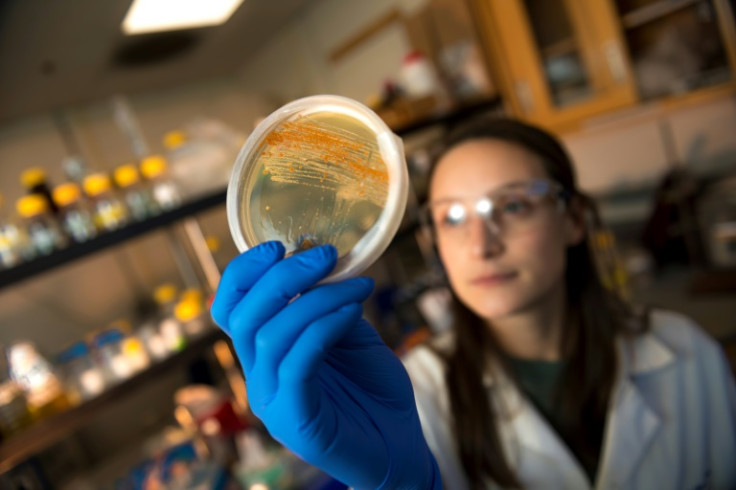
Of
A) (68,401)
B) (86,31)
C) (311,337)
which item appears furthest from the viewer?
(86,31)

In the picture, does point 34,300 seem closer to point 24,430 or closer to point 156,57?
point 24,430

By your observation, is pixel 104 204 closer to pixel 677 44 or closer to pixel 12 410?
pixel 12 410

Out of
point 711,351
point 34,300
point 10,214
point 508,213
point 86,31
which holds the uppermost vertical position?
point 86,31

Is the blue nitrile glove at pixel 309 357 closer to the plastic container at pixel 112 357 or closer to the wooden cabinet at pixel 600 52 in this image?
the plastic container at pixel 112 357

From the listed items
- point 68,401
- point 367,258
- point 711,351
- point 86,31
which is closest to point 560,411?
point 711,351

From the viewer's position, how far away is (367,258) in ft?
1.96

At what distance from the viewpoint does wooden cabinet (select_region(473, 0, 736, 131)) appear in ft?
7.00

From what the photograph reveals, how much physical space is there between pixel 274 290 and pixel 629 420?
0.99 meters

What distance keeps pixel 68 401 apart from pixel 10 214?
4.64ft

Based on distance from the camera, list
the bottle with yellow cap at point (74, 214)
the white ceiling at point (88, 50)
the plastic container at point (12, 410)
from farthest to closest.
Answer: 1. the white ceiling at point (88, 50)
2. the bottle with yellow cap at point (74, 214)
3. the plastic container at point (12, 410)

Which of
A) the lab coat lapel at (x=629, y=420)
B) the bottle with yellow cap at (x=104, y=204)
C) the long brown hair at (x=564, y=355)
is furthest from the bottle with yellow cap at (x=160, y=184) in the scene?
the lab coat lapel at (x=629, y=420)

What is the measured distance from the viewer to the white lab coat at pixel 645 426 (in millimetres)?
1095

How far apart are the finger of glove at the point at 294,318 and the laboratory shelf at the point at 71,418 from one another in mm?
1015

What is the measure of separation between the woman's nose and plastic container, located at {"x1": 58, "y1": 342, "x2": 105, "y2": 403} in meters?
1.24
